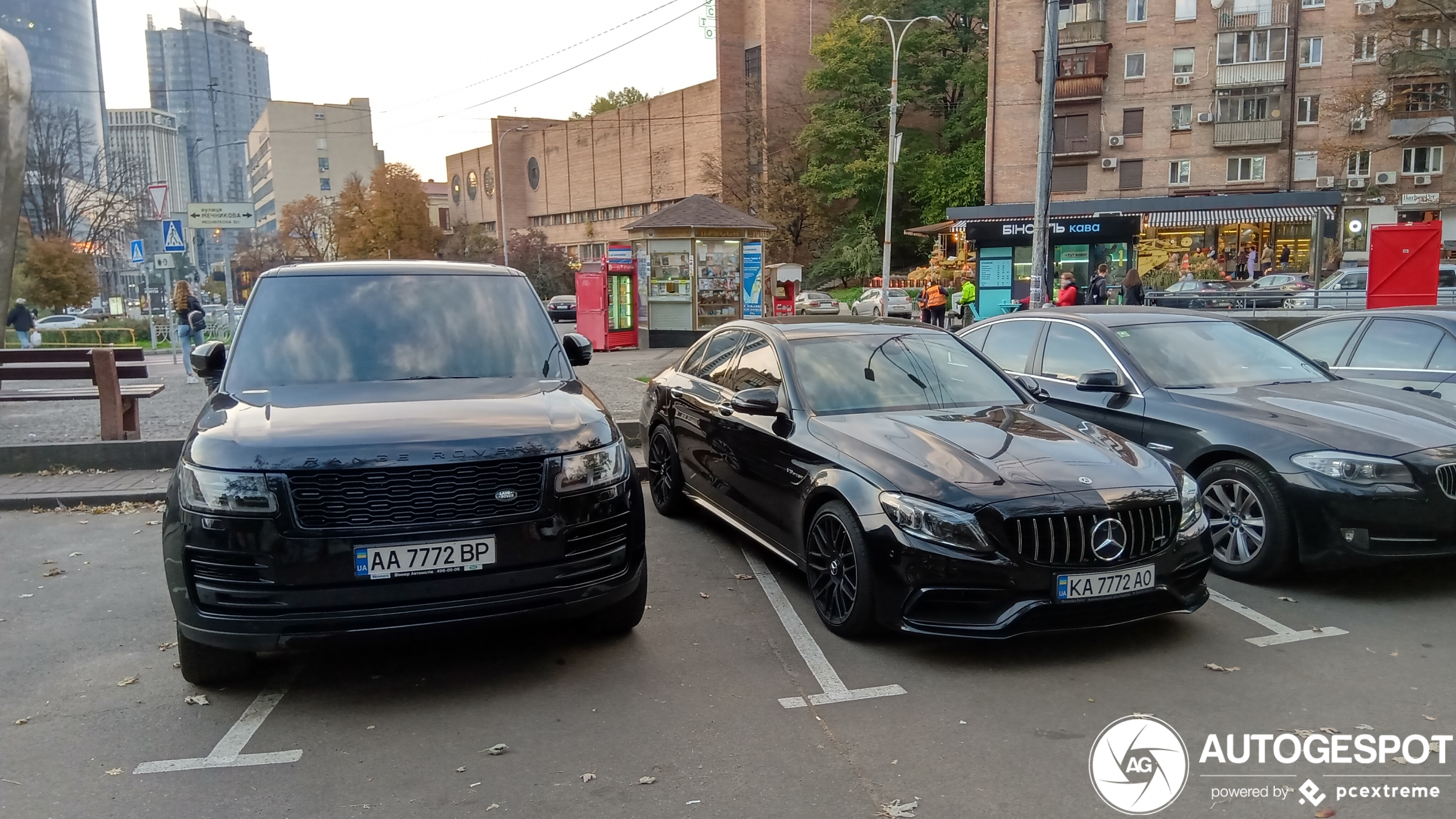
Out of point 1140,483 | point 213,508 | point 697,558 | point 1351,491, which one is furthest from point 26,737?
point 1351,491

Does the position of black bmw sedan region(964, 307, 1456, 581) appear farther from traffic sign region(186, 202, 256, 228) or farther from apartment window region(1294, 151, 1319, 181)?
apartment window region(1294, 151, 1319, 181)

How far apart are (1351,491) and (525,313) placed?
15.2ft

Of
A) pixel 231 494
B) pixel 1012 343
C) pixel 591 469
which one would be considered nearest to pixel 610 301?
pixel 1012 343

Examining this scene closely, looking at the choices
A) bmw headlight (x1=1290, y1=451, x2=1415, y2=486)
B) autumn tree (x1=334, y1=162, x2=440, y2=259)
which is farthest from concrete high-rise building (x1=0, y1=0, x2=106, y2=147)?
bmw headlight (x1=1290, y1=451, x2=1415, y2=486)

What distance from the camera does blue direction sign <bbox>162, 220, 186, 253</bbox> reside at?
18812 millimetres

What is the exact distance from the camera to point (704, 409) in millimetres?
6609

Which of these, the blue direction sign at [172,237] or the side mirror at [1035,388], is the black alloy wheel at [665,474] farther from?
the blue direction sign at [172,237]

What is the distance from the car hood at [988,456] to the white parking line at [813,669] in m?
0.90

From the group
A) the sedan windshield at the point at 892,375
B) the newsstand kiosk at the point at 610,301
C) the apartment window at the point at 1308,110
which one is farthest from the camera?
the apartment window at the point at 1308,110

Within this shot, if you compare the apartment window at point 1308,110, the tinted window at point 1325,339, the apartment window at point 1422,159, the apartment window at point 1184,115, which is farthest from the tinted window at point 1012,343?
the apartment window at point 1422,159

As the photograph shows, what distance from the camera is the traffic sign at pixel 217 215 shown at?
64.0 ft

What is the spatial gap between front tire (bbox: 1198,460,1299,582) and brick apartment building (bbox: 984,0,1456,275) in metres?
39.0

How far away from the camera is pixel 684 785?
3414 mm

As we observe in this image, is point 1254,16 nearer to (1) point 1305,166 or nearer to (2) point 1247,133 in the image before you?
(2) point 1247,133
